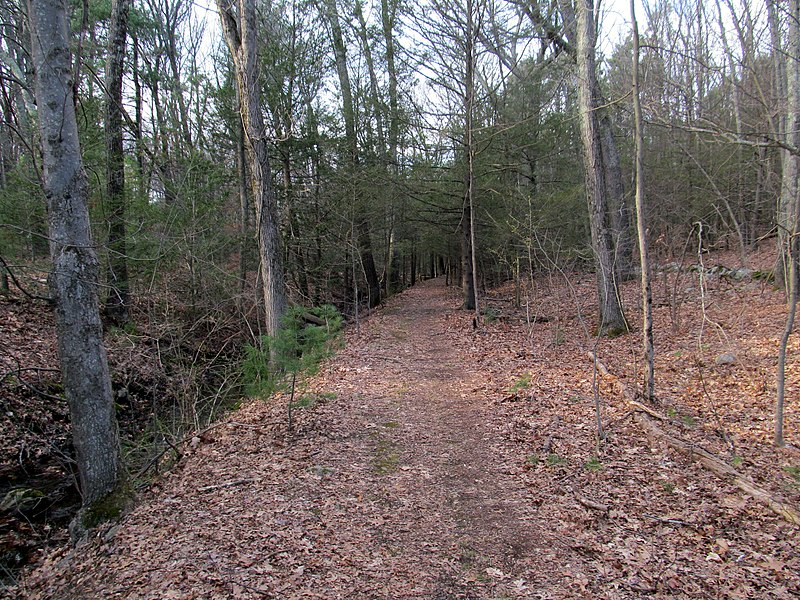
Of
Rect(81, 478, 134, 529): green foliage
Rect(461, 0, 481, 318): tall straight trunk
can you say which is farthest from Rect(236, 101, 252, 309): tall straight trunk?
Rect(81, 478, 134, 529): green foliage

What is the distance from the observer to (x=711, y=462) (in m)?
4.23

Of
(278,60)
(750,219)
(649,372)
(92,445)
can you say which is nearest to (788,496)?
(649,372)

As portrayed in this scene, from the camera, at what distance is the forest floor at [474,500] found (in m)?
3.04

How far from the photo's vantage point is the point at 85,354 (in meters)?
4.20

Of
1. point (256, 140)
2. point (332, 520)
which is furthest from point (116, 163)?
point (332, 520)

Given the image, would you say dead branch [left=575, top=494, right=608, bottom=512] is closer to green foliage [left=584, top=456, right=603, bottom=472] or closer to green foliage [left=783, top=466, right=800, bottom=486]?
green foliage [left=584, top=456, right=603, bottom=472]

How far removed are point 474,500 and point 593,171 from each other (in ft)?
24.7

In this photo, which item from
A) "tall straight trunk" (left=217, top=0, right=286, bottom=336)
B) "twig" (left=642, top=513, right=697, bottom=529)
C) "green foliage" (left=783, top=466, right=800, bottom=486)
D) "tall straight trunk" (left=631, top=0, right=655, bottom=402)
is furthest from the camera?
"tall straight trunk" (left=217, top=0, right=286, bottom=336)

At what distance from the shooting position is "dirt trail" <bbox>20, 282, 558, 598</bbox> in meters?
3.07

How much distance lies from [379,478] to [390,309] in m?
12.9

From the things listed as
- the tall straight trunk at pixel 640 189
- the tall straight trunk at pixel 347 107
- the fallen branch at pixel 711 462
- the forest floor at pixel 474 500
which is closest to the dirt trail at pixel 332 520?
the forest floor at pixel 474 500

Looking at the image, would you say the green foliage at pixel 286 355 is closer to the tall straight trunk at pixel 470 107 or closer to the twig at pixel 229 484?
the twig at pixel 229 484

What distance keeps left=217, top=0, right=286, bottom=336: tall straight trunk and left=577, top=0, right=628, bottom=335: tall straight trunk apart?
19.1ft

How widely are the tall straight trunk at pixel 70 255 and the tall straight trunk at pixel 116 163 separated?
18.7ft
